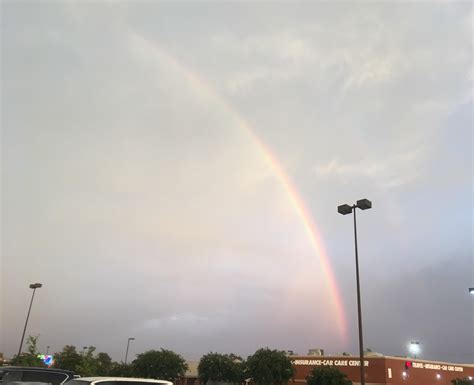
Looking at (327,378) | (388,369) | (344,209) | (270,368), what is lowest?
(327,378)

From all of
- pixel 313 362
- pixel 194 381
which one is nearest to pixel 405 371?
pixel 313 362

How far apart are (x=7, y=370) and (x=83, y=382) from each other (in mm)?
6633

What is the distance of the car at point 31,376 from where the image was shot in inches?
572

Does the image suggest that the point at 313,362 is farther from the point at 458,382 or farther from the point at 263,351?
the point at 458,382

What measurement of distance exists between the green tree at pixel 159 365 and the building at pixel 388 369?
15.9m

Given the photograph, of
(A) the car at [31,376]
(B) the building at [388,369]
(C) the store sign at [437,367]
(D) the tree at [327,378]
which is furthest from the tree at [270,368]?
(A) the car at [31,376]

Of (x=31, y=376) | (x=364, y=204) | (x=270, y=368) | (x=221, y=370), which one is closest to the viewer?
(x=31, y=376)

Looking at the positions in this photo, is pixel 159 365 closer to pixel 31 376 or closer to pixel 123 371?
pixel 123 371

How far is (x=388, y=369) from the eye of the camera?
53750 millimetres

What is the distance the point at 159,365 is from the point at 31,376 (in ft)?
154

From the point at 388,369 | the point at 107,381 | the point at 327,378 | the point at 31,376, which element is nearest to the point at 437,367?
the point at 388,369

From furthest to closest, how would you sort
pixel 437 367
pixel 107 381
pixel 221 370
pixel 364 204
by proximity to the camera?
pixel 437 367 < pixel 221 370 < pixel 364 204 < pixel 107 381

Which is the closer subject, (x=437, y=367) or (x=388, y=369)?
(x=388, y=369)

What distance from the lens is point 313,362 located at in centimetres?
5975
